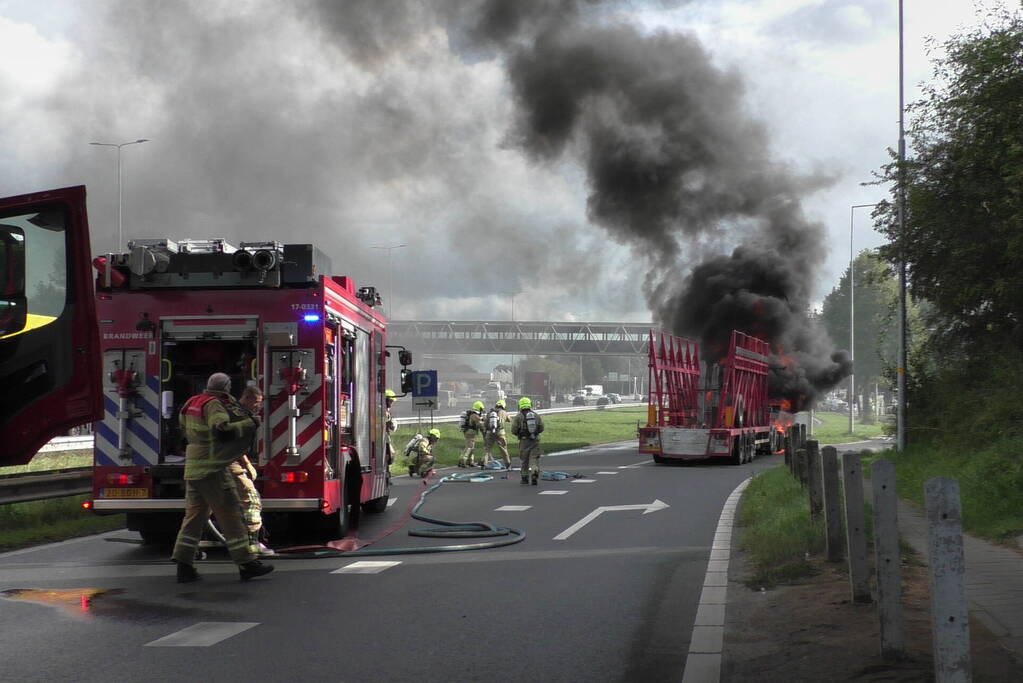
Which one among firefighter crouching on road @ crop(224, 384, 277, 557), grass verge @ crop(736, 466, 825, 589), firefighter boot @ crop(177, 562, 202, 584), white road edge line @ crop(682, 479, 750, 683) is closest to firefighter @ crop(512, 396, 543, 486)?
grass verge @ crop(736, 466, 825, 589)

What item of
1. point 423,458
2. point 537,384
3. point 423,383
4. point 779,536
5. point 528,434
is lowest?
point 779,536

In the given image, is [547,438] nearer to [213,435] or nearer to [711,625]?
[213,435]

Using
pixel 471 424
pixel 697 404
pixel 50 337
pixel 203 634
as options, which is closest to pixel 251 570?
pixel 203 634

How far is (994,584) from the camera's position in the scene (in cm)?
841

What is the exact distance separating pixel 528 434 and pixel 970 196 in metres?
8.77

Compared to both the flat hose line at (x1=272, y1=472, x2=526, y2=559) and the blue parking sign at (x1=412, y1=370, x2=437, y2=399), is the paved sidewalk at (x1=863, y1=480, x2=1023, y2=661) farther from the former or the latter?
the blue parking sign at (x1=412, y1=370, x2=437, y2=399)

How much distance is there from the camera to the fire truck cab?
36.0 ft

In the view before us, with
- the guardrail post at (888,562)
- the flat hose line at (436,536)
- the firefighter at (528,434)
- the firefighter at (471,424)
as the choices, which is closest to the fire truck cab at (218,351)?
the flat hose line at (436,536)

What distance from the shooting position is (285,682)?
5895mm

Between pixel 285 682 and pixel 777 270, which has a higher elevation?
pixel 777 270

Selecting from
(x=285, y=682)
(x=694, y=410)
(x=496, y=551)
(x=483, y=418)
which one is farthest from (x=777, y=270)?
(x=285, y=682)

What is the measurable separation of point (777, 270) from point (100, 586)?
113 ft

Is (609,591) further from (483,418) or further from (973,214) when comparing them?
(483,418)

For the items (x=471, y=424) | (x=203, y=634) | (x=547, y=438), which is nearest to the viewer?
(x=203, y=634)
